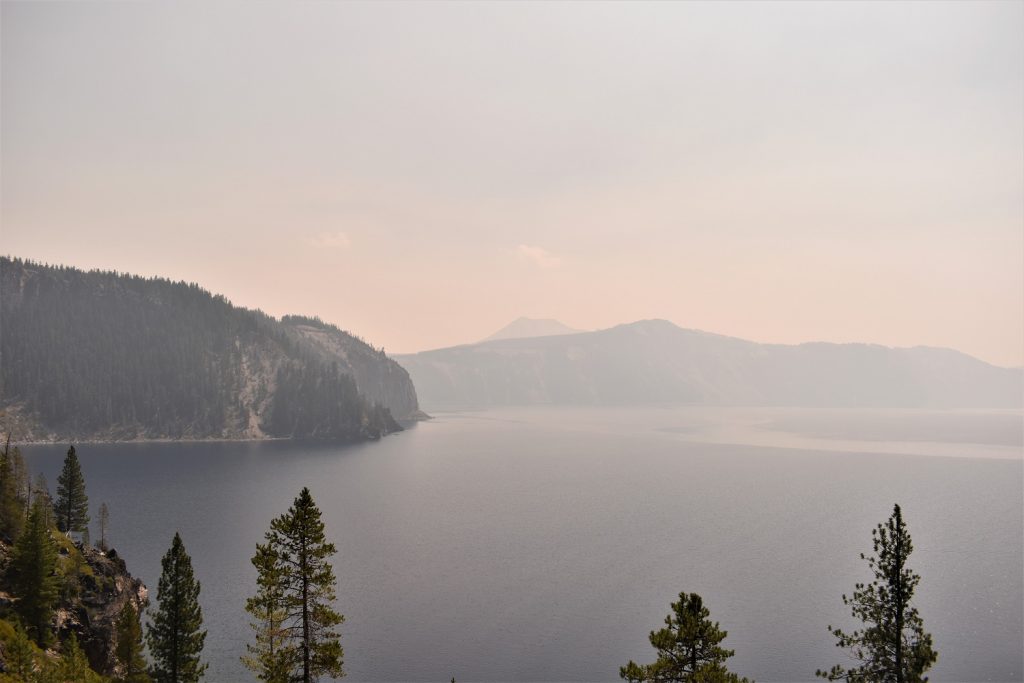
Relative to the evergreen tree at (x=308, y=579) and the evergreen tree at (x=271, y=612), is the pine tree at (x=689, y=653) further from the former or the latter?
the evergreen tree at (x=271, y=612)

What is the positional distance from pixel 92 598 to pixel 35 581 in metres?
13.3

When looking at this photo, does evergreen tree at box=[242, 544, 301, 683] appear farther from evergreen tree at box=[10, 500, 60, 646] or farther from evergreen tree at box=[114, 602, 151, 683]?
evergreen tree at box=[10, 500, 60, 646]

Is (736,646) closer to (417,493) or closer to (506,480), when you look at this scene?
(417,493)

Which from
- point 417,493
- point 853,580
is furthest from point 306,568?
point 417,493

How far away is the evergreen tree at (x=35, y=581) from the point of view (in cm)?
5125

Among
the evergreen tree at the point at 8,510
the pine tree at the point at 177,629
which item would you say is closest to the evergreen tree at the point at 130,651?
the pine tree at the point at 177,629

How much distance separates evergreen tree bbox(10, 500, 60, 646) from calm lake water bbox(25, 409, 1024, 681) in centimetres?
1549

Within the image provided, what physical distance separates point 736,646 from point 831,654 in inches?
376

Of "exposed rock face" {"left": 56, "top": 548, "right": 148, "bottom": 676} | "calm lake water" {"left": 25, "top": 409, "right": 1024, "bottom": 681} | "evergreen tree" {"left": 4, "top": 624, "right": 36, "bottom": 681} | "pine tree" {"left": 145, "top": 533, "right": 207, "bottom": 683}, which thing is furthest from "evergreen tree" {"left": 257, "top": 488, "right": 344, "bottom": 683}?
"exposed rock face" {"left": 56, "top": 548, "right": 148, "bottom": 676}

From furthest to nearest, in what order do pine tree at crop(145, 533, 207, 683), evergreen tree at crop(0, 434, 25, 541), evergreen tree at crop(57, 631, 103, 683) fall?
1. evergreen tree at crop(0, 434, 25, 541)
2. pine tree at crop(145, 533, 207, 683)
3. evergreen tree at crop(57, 631, 103, 683)

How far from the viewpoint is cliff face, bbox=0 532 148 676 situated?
57.4 metres

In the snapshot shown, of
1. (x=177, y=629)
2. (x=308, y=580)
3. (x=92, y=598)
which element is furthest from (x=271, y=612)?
(x=92, y=598)

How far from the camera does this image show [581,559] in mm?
95625

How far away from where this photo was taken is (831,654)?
6212 cm
